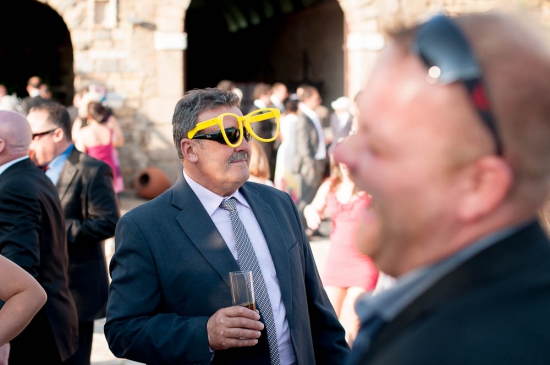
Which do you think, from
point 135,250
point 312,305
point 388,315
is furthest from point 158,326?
point 388,315

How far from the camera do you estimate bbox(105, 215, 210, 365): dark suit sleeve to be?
2281 mm

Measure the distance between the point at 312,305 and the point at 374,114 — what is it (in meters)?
1.82

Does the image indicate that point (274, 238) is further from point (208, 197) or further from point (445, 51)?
point (445, 51)

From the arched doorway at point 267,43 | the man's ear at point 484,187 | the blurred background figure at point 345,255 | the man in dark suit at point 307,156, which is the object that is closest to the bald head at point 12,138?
the blurred background figure at point 345,255

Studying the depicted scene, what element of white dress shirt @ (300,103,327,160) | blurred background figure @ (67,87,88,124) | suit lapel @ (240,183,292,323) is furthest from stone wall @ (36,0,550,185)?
suit lapel @ (240,183,292,323)

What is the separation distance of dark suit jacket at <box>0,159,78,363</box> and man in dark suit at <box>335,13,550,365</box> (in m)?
2.68

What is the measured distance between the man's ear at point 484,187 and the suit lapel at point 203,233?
5.27 feet

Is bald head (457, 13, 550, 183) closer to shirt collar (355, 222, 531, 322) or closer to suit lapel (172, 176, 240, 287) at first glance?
shirt collar (355, 222, 531, 322)

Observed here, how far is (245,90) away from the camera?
16.2 m

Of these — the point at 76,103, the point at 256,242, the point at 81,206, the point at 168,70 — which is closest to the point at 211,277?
the point at 256,242

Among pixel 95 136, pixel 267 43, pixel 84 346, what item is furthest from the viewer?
pixel 267 43

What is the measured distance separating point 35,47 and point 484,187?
2124 centimetres

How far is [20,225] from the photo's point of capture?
3.29 m

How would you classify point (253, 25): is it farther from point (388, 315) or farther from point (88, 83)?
point (388, 315)
